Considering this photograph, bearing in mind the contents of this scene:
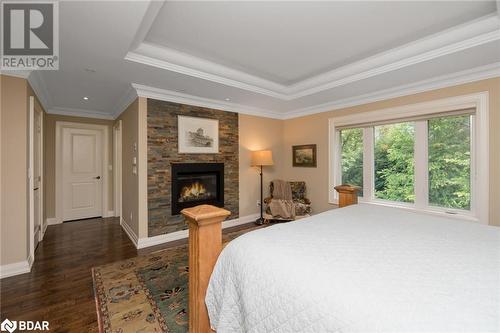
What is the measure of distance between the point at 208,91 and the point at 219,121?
0.79 m

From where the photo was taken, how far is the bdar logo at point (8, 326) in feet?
5.83

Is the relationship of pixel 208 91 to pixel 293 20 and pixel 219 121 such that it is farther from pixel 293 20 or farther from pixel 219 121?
pixel 293 20

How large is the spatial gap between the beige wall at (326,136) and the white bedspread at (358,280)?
5.65ft

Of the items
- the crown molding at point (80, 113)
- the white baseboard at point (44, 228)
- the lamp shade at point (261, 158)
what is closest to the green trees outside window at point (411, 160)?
the lamp shade at point (261, 158)

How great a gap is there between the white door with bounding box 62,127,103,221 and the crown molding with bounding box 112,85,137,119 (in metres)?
0.97

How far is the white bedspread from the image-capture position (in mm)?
756

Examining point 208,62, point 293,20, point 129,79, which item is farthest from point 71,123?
point 293,20

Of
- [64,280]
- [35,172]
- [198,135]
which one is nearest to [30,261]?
[64,280]

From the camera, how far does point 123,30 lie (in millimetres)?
1990

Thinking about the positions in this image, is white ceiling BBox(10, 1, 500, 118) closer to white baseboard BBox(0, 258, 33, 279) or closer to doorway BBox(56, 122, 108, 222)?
doorway BBox(56, 122, 108, 222)

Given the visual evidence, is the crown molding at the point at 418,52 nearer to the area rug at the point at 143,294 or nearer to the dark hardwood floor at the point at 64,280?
the area rug at the point at 143,294

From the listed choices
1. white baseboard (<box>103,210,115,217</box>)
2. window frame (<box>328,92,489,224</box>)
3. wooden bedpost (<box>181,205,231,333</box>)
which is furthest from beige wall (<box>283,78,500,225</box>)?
white baseboard (<box>103,210,115,217</box>)

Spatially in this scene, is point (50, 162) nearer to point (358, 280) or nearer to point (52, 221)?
point (52, 221)

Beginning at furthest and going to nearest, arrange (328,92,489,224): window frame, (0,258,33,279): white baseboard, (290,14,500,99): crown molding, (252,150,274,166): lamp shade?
(252,150,274,166): lamp shade
(328,92,489,224): window frame
(0,258,33,279): white baseboard
(290,14,500,99): crown molding
